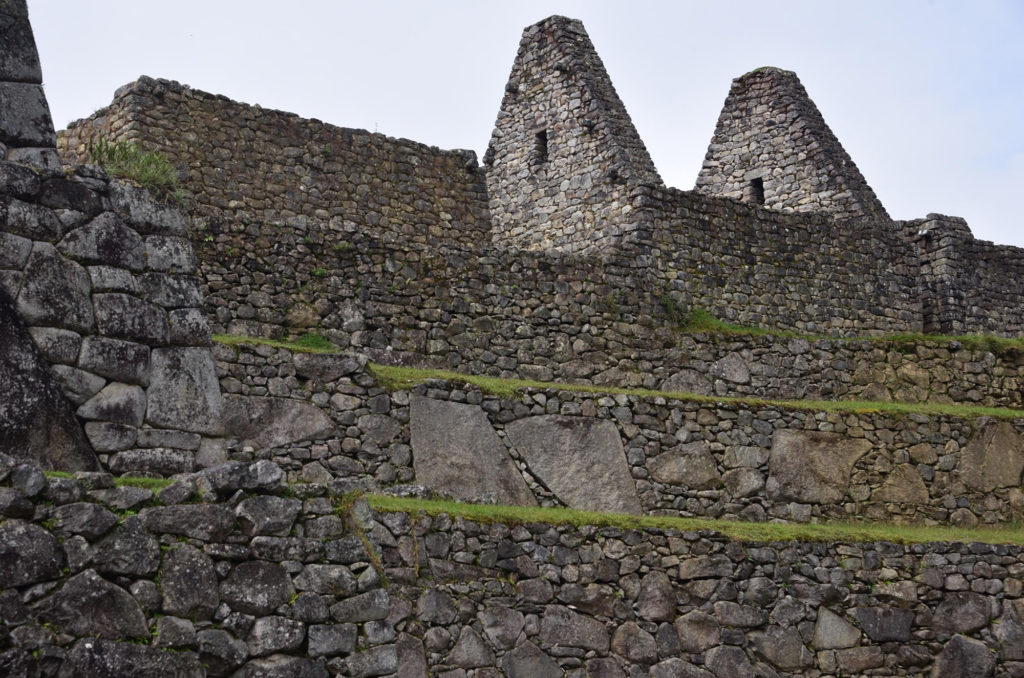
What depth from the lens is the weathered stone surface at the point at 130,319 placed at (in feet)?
23.9

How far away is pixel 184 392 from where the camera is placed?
741cm

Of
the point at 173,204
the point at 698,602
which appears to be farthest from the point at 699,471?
the point at 173,204

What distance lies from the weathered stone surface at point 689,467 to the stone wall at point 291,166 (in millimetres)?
4743

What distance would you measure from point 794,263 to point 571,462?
7.38 metres

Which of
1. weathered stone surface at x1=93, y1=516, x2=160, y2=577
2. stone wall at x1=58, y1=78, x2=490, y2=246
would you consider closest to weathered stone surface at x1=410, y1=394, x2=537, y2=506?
stone wall at x1=58, y1=78, x2=490, y2=246

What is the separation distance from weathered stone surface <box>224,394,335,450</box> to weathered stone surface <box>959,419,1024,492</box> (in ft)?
24.8

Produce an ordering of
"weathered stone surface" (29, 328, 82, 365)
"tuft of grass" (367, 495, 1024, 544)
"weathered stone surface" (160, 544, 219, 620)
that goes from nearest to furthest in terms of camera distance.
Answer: "weathered stone surface" (160, 544, 219, 620)
"weathered stone surface" (29, 328, 82, 365)
"tuft of grass" (367, 495, 1024, 544)

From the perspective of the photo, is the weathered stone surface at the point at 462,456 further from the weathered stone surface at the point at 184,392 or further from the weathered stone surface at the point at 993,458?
the weathered stone surface at the point at 993,458

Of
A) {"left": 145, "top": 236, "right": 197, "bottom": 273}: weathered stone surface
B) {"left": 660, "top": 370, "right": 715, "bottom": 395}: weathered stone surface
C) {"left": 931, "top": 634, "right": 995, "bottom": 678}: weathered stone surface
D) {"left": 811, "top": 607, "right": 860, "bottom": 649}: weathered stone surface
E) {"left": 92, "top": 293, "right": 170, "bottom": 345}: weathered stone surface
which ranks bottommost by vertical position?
{"left": 931, "top": 634, "right": 995, "bottom": 678}: weathered stone surface

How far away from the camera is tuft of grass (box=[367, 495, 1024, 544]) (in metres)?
11.5

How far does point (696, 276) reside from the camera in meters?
18.8

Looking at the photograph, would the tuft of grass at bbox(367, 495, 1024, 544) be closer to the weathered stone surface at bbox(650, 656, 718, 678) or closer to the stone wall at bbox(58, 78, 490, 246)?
the weathered stone surface at bbox(650, 656, 718, 678)

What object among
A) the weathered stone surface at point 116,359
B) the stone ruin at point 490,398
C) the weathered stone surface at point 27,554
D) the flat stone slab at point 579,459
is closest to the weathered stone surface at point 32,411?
the stone ruin at point 490,398

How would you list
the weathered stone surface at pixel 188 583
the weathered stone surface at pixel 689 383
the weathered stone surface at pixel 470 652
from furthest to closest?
the weathered stone surface at pixel 689 383
the weathered stone surface at pixel 470 652
the weathered stone surface at pixel 188 583
